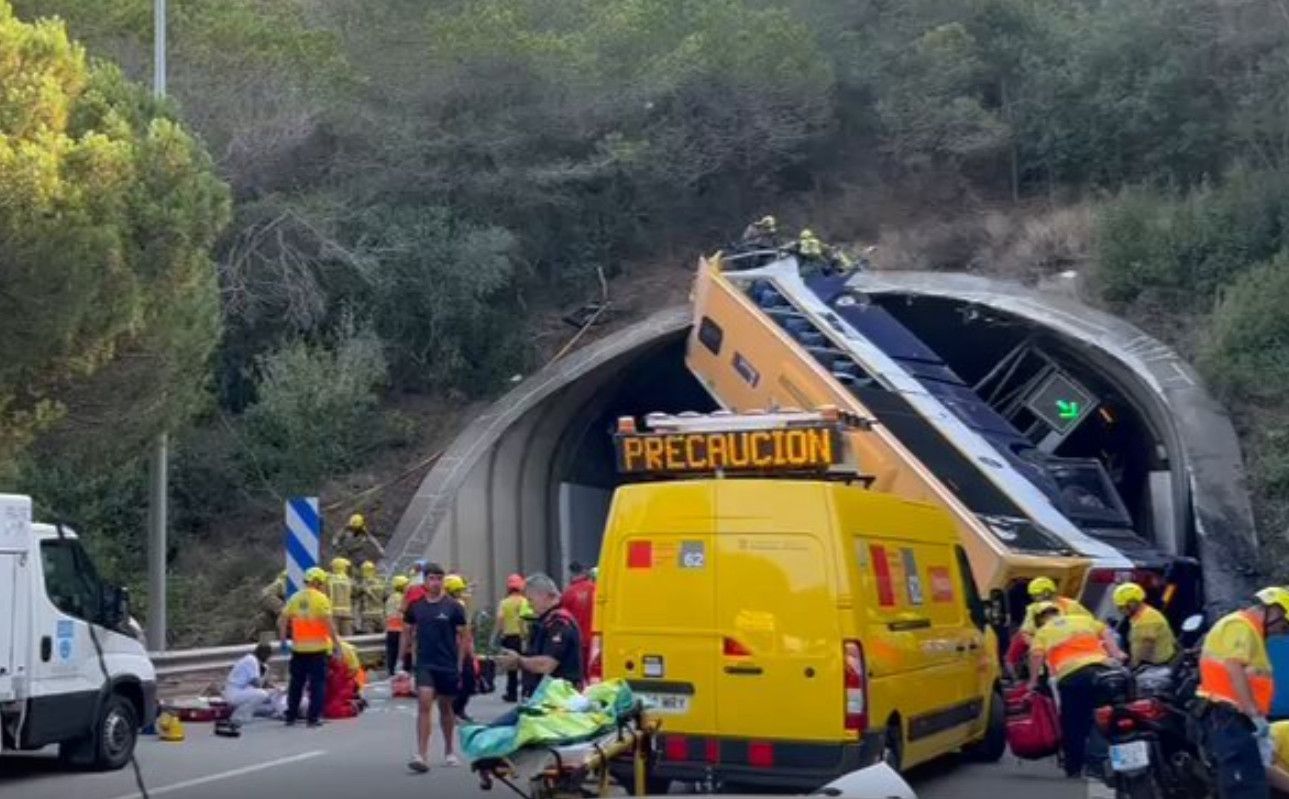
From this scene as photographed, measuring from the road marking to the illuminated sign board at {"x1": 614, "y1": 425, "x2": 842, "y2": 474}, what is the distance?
4.49 meters

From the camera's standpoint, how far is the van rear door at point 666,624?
460 inches

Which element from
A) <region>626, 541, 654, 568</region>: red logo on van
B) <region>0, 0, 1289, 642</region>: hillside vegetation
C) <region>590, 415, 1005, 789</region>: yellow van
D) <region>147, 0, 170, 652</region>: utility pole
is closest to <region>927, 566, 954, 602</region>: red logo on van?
<region>590, 415, 1005, 789</region>: yellow van

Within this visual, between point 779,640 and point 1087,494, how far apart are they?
38.0 feet

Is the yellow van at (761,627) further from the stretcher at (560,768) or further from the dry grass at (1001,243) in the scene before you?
the dry grass at (1001,243)

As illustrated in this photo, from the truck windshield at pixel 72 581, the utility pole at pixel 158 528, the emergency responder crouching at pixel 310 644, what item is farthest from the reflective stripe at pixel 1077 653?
the utility pole at pixel 158 528

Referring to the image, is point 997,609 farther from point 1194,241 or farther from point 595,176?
point 595,176

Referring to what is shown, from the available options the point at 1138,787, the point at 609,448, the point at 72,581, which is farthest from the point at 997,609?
the point at 609,448

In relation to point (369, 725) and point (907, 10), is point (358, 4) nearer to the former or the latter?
point (907, 10)

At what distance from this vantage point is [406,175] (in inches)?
1291

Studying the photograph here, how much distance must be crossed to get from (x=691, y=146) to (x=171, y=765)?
21458mm

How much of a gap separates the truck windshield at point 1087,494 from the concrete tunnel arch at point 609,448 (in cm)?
200

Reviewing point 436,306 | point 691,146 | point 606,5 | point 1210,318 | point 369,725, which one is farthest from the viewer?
point 606,5

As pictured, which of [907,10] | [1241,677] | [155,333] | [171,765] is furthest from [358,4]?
[1241,677]

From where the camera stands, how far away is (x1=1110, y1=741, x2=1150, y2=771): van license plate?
10.6 metres
